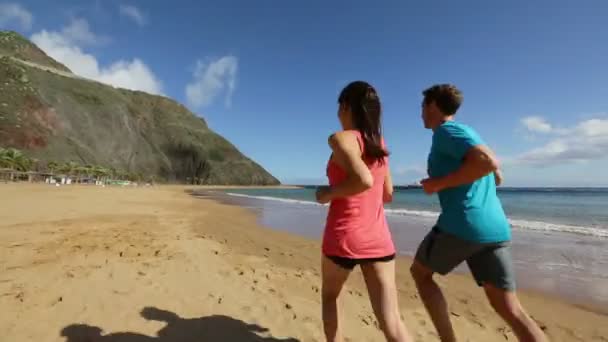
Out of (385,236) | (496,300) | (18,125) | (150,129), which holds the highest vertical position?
(150,129)

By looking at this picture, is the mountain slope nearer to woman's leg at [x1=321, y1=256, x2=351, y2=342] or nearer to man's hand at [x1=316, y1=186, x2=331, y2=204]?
woman's leg at [x1=321, y1=256, x2=351, y2=342]

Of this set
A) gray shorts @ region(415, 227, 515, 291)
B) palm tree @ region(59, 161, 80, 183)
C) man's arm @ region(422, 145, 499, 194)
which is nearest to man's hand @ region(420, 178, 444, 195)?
man's arm @ region(422, 145, 499, 194)

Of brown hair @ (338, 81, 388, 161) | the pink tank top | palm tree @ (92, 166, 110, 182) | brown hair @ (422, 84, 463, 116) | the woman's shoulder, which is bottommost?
the pink tank top

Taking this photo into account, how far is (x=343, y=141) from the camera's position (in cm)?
185

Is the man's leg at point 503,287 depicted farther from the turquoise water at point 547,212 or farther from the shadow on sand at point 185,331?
the turquoise water at point 547,212

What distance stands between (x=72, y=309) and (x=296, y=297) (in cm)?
229

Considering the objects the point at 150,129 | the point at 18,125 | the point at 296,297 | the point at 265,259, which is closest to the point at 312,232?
the point at 265,259

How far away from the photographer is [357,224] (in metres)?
1.89

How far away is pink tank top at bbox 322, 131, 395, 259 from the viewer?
187 cm

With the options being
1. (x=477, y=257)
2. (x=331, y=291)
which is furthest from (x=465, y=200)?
(x=331, y=291)

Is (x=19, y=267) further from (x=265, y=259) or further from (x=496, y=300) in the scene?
(x=496, y=300)

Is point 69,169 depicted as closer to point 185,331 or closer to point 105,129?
point 105,129

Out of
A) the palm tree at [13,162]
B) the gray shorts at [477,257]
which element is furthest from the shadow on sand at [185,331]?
the palm tree at [13,162]

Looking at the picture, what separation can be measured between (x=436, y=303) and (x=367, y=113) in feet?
5.19
